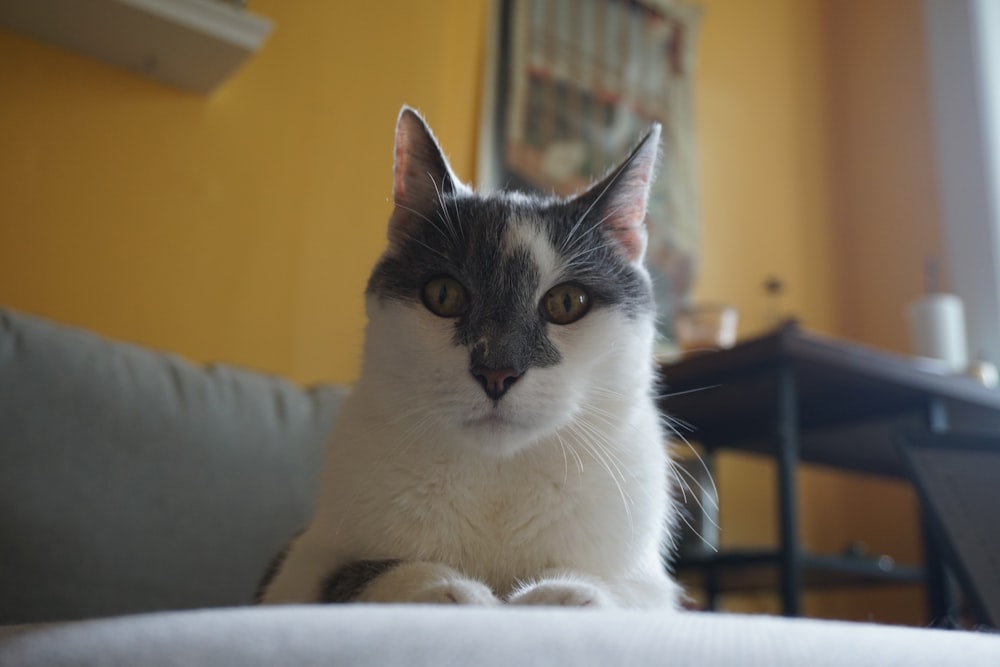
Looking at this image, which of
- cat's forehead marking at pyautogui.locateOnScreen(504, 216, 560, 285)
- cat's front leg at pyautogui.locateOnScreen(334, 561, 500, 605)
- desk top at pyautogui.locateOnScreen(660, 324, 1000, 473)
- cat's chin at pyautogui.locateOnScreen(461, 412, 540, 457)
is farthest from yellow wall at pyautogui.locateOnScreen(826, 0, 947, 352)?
cat's front leg at pyautogui.locateOnScreen(334, 561, 500, 605)

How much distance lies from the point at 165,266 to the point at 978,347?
256cm

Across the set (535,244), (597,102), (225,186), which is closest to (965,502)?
(535,244)

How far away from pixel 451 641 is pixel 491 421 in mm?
338

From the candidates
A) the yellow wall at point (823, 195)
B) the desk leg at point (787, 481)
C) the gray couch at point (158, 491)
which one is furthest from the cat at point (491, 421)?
the yellow wall at point (823, 195)

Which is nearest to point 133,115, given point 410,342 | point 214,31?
point 214,31

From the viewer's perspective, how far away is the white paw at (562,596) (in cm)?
63

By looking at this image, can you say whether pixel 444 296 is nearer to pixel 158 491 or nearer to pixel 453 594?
pixel 453 594

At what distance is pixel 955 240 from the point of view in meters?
2.95

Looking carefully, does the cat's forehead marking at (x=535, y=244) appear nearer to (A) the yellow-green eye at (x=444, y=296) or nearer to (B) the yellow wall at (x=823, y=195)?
(A) the yellow-green eye at (x=444, y=296)

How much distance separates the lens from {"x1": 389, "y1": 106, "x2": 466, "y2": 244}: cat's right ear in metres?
0.88

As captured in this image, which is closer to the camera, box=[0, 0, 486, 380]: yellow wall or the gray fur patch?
the gray fur patch

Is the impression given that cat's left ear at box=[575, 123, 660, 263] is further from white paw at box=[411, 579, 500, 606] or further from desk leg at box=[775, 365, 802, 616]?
desk leg at box=[775, 365, 802, 616]

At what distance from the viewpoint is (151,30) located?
5.31ft

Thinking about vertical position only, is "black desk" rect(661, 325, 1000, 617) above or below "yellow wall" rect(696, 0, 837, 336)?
below
